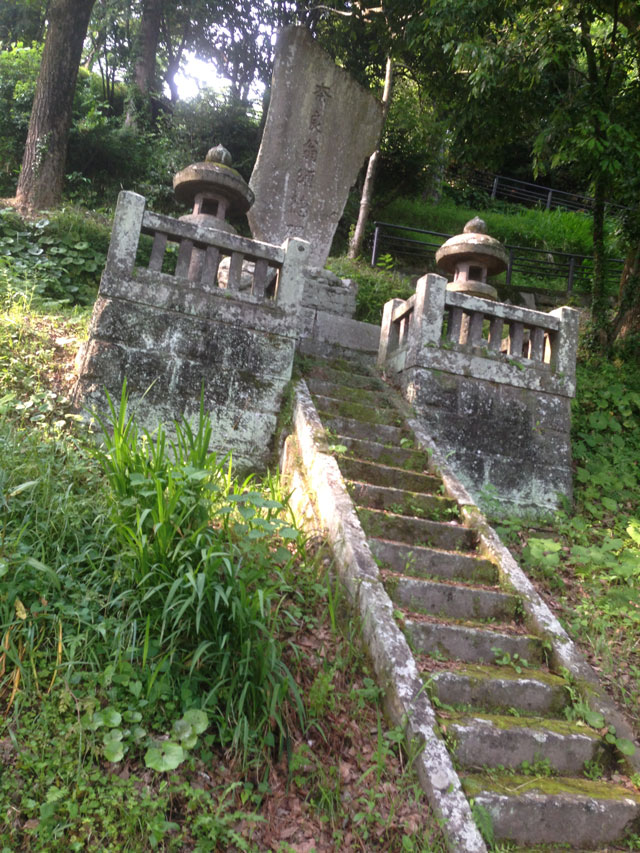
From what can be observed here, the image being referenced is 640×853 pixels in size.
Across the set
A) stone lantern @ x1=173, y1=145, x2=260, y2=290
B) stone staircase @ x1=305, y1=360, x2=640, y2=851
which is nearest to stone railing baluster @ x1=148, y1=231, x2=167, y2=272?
stone lantern @ x1=173, y1=145, x2=260, y2=290

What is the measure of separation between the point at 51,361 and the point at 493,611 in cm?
436

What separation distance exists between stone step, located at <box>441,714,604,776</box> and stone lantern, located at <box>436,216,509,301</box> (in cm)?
584

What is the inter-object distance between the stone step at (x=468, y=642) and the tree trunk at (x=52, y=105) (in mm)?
10975

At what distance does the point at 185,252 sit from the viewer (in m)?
5.59

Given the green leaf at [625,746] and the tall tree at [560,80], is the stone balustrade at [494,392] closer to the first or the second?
the tall tree at [560,80]

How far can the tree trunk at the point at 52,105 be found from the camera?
11078 mm

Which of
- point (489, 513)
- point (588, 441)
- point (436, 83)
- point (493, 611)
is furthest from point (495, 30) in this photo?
point (493, 611)

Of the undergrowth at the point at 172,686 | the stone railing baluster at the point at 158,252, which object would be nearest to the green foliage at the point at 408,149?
the stone railing baluster at the point at 158,252

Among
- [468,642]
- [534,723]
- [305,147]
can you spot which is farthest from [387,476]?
[305,147]

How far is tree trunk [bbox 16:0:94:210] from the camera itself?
11.1 meters

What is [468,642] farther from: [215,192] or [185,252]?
[215,192]

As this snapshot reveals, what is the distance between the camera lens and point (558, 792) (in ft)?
8.84

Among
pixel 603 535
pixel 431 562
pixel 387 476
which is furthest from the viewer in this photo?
pixel 603 535

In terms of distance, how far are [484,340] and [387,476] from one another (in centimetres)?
231
